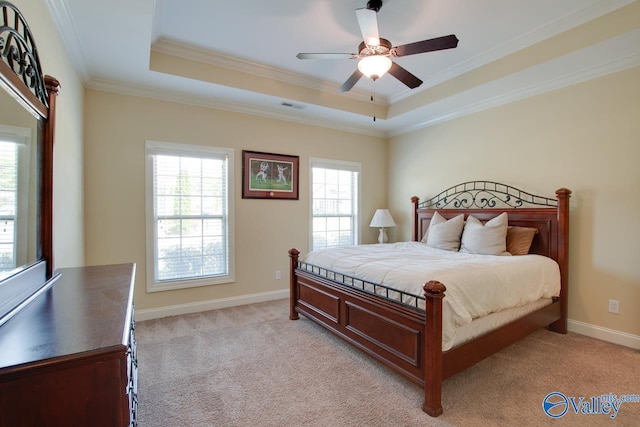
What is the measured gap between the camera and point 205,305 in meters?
3.89

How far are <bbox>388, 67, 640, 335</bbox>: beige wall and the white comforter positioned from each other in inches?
15.6

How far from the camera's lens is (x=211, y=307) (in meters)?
3.92

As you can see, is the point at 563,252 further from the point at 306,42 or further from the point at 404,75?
the point at 306,42

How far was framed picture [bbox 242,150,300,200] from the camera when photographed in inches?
164

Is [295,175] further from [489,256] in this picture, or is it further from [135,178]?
[489,256]

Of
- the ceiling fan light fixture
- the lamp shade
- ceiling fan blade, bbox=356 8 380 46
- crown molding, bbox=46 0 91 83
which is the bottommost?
the lamp shade

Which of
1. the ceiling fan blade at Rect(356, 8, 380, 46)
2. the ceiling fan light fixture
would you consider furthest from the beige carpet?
the ceiling fan blade at Rect(356, 8, 380, 46)

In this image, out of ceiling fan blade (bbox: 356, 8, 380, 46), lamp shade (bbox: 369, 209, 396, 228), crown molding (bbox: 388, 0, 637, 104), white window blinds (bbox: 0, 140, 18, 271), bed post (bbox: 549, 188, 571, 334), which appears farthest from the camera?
lamp shade (bbox: 369, 209, 396, 228)

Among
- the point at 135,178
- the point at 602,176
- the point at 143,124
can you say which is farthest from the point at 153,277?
the point at 602,176

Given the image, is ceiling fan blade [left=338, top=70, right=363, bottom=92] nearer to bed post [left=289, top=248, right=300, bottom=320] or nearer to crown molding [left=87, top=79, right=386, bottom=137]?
crown molding [left=87, top=79, right=386, bottom=137]

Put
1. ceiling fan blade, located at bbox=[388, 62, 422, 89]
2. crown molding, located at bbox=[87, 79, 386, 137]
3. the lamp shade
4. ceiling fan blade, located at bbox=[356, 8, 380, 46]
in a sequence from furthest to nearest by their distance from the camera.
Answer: the lamp shade
crown molding, located at bbox=[87, 79, 386, 137]
ceiling fan blade, located at bbox=[388, 62, 422, 89]
ceiling fan blade, located at bbox=[356, 8, 380, 46]

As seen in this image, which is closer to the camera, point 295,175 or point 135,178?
point 135,178

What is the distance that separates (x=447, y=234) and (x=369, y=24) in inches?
101

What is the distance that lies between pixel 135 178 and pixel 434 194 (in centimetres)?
405
